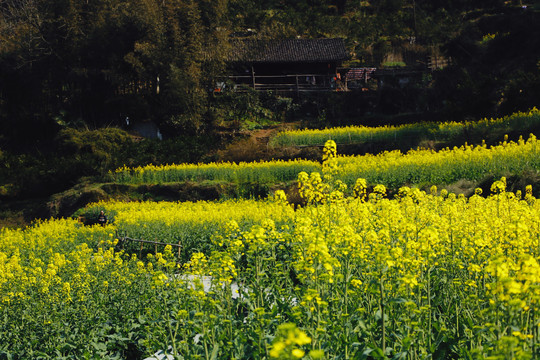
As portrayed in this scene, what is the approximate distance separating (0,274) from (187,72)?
2202 centimetres

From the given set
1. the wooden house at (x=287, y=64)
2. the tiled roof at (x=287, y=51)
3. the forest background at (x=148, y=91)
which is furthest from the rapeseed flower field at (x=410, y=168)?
the tiled roof at (x=287, y=51)

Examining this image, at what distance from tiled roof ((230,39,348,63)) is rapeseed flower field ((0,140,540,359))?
2405 cm

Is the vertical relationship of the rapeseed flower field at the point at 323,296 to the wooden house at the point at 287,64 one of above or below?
below

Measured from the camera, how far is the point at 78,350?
269 inches

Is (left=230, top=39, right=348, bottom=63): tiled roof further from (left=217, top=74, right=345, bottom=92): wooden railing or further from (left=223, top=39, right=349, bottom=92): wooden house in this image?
(left=217, top=74, right=345, bottom=92): wooden railing

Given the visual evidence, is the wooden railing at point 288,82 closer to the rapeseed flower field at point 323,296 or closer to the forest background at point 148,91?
the forest background at point 148,91

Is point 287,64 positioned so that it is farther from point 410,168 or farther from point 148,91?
point 410,168

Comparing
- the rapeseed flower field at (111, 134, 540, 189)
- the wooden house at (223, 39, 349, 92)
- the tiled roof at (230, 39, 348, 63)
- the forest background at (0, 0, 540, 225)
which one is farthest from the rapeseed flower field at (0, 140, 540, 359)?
the tiled roof at (230, 39, 348, 63)

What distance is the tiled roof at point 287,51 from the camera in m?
33.0

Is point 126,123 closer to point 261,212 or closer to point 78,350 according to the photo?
point 261,212

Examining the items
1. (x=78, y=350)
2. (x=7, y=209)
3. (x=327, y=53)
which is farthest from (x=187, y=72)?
(x=78, y=350)

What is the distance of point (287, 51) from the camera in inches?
1337

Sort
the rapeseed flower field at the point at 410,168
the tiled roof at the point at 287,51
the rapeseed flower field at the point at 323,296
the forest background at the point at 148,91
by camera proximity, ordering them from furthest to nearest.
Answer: the tiled roof at the point at 287,51, the forest background at the point at 148,91, the rapeseed flower field at the point at 410,168, the rapeseed flower field at the point at 323,296

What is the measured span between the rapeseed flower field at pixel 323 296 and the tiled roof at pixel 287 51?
78.9 feet
